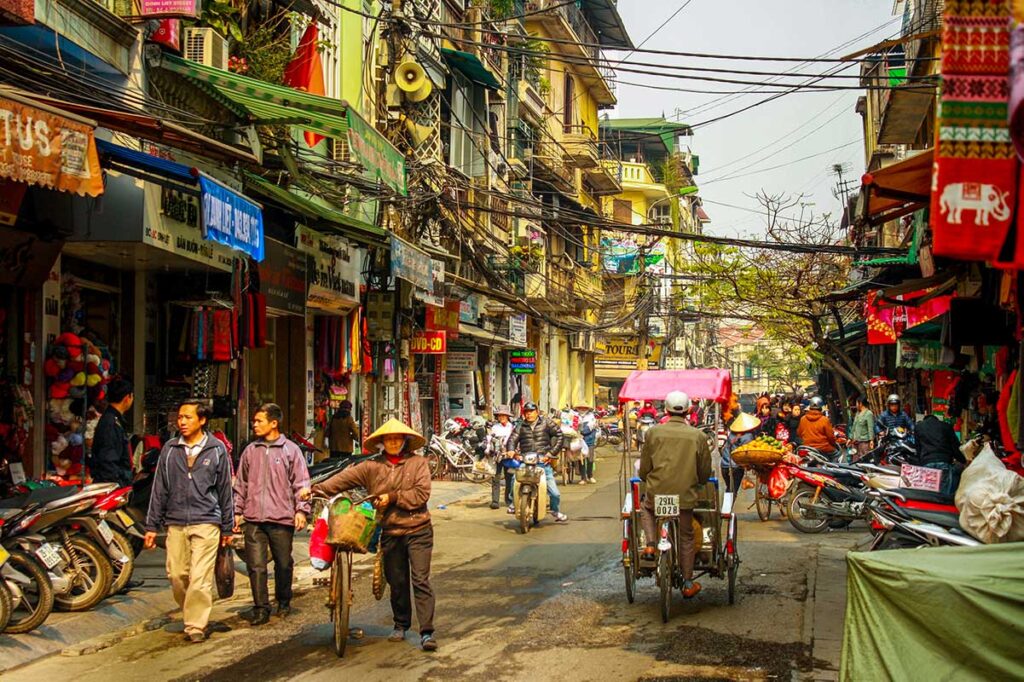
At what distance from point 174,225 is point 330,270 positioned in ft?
22.6

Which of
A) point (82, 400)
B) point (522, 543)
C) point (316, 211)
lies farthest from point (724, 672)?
point (316, 211)

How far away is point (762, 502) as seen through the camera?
57.2 feet

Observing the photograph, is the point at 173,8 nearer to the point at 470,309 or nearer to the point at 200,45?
the point at 200,45

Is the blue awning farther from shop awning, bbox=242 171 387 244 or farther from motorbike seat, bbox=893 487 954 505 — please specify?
motorbike seat, bbox=893 487 954 505

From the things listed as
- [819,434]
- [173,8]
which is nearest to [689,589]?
[173,8]

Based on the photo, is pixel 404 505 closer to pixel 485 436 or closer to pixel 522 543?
pixel 522 543

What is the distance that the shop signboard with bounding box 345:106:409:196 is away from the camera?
1336cm

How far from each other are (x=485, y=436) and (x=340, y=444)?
23.8ft

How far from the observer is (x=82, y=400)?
13016mm

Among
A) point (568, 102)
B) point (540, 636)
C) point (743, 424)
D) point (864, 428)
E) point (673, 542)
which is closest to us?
point (540, 636)

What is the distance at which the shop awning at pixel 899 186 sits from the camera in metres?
8.70

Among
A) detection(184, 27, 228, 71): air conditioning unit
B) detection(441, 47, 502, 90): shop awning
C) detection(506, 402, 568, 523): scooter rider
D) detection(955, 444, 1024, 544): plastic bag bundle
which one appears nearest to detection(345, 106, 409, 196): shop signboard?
detection(184, 27, 228, 71): air conditioning unit

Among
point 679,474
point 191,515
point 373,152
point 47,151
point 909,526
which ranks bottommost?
point 909,526

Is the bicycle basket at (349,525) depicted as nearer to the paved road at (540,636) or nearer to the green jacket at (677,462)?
the paved road at (540,636)
